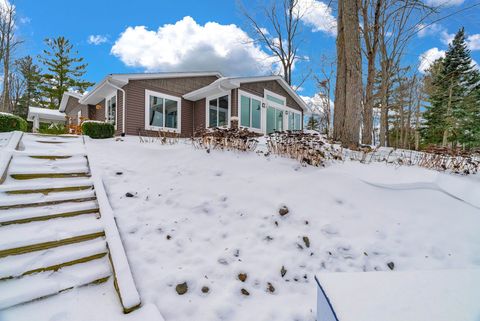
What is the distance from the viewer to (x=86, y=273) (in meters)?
2.04

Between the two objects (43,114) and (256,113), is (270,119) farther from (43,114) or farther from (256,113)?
(43,114)

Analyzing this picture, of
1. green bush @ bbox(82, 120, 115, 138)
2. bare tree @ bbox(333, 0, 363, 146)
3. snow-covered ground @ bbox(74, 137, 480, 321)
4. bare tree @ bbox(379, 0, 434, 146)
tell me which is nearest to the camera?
snow-covered ground @ bbox(74, 137, 480, 321)

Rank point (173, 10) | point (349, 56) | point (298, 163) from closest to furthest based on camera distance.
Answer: point (298, 163), point (349, 56), point (173, 10)

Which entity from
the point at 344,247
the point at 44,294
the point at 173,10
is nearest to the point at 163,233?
the point at 44,294

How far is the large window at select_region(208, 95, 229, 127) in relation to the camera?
1102cm

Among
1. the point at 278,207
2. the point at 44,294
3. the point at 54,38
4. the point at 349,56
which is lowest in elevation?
the point at 44,294

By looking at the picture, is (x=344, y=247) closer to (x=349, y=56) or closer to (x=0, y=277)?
(x=0, y=277)

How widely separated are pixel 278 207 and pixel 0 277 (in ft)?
8.85

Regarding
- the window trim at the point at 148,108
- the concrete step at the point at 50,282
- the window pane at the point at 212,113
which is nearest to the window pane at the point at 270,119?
the window pane at the point at 212,113

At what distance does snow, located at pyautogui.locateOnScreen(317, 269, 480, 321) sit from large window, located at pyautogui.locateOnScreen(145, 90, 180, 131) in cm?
1029

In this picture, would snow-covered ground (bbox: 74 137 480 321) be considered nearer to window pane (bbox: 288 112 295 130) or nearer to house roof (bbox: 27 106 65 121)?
window pane (bbox: 288 112 295 130)

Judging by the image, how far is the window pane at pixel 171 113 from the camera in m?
10.9

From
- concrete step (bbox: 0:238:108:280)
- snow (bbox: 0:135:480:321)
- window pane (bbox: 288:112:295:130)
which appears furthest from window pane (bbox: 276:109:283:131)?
concrete step (bbox: 0:238:108:280)

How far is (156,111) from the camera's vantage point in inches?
418
